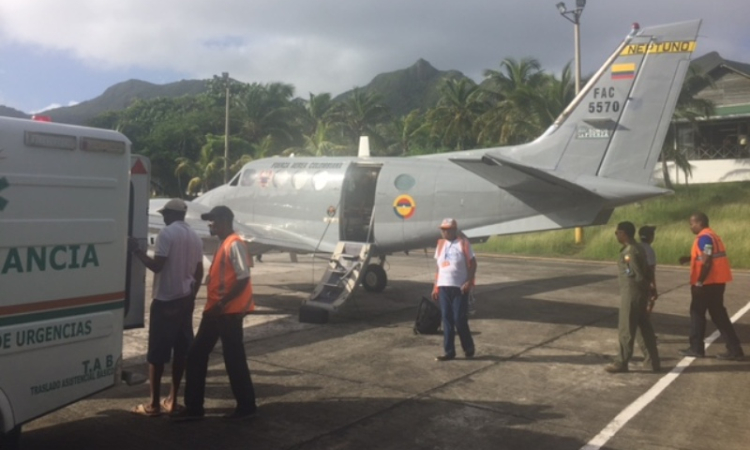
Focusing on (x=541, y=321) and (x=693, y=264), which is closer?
(x=693, y=264)

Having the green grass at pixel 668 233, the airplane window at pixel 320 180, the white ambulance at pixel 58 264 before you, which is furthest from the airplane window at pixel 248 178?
the green grass at pixel 668 233

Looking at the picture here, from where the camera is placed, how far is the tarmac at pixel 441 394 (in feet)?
19.7

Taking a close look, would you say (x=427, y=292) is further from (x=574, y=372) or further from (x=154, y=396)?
(x=154, y=396)

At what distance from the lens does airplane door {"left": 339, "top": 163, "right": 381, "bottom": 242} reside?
557 inches

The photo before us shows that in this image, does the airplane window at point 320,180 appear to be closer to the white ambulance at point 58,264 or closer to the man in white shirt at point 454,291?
the man in white shirt at point 454,291

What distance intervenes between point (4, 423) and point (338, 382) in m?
3.89

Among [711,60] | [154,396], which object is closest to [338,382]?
[154,396]

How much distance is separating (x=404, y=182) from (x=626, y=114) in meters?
4.22

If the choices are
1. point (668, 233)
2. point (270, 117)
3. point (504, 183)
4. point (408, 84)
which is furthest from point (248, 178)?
point (408, 84)

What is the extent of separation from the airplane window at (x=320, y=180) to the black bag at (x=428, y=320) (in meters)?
4.49

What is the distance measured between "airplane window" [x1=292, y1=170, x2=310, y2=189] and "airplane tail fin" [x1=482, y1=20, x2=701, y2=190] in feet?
15.1

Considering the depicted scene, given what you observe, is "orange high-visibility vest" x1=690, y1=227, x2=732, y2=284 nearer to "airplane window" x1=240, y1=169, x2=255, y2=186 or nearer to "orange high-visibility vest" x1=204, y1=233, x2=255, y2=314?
"orange high-visibility vest" x1=204, y1=233, x2=255, y2=314

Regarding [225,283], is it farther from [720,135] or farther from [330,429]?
[720,135]

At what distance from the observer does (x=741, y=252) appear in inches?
886
